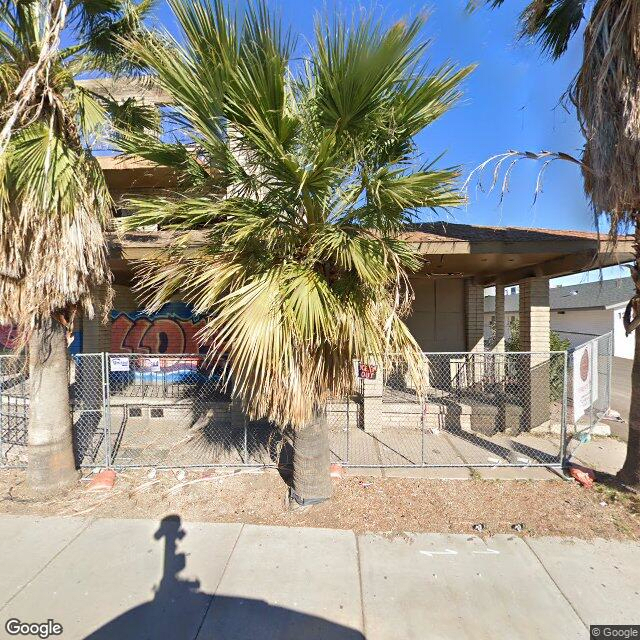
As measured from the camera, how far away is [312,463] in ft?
13.7

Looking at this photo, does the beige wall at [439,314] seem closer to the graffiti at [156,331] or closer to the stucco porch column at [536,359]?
the stucco porch column at [536,359]

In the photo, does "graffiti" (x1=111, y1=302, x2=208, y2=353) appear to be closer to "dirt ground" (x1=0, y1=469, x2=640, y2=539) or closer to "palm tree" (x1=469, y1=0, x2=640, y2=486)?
"dirt ground" (x1=0, y1=469, x2=640, y2=539)

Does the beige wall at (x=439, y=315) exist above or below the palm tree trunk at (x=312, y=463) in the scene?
above

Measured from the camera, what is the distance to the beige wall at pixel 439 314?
10164mm

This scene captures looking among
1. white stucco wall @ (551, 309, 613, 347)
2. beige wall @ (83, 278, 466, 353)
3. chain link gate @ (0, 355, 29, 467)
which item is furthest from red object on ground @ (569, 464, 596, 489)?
white stucco wall @ (551, 309, 613, 347)

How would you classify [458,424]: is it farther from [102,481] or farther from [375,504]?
[102,481]

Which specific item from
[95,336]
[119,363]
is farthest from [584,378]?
[95,336]

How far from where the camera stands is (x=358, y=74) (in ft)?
9.50

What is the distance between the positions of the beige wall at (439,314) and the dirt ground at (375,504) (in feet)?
18.3

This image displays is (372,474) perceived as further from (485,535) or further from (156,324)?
(156,324)

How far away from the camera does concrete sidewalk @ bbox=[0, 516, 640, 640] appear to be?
106 inches

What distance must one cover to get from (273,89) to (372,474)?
4.62 meters

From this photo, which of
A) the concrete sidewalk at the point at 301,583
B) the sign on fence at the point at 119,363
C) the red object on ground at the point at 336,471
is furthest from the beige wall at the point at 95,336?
the red object on ground at the point at 336,471

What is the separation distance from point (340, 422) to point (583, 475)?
151 inches
